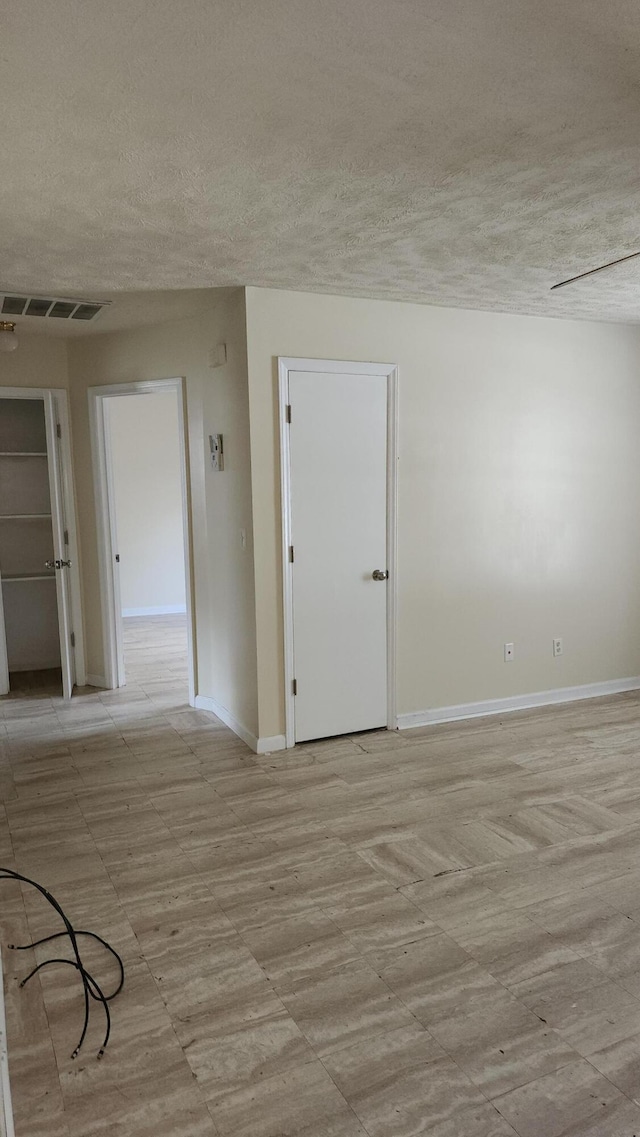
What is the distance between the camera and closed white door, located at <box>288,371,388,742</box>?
3967 mm

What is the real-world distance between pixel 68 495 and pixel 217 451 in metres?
1.49

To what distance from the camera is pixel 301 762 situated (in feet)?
12.8

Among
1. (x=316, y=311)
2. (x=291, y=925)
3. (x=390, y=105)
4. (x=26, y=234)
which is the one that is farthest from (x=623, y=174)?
(x=291, y=925)

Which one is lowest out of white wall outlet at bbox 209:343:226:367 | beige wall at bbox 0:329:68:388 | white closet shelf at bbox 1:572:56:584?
white closet shelf at bbox 1:572:56:584

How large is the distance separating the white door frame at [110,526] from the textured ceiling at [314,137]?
55.6 inches

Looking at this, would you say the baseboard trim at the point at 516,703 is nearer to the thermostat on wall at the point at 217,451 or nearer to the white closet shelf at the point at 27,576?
the thermostat on wall at the point at 217,451

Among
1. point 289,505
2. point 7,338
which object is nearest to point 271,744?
point 289,505

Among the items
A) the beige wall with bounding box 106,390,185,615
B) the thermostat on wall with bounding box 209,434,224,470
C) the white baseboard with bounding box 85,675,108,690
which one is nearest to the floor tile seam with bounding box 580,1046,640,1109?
the thermostat on wall with bounding box 209,434,224,470

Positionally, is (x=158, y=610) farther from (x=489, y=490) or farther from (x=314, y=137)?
(x=314, y=137)

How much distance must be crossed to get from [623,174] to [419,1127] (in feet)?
9.27

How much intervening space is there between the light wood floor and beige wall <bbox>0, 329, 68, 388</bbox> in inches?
97.4

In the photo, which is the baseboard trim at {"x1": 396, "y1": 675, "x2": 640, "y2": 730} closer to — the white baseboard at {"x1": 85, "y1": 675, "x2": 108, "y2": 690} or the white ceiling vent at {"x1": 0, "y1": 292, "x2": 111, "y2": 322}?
the white baseboard at {"x1": 85, "y1": 675, "x2": 108, "y2": 690}

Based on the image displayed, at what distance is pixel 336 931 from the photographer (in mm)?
2434

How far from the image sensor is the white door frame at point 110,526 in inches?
189
